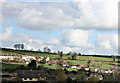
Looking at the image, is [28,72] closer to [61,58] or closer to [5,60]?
[5,60]

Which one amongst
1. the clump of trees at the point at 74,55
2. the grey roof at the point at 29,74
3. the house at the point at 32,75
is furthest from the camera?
the clump of trees at the point at 74,55

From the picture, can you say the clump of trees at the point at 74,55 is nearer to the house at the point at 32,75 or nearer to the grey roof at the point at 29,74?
the grey roof at the point at 29,74

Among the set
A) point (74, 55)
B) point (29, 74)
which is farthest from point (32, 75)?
point (74, 55)

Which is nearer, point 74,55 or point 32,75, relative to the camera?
point 32,75

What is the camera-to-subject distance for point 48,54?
5645 inches

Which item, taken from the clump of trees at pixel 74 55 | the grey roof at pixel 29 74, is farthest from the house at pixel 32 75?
the clump of trees at pixel 74 55

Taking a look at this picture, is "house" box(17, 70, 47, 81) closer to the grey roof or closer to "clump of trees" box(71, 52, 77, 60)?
the grey roof

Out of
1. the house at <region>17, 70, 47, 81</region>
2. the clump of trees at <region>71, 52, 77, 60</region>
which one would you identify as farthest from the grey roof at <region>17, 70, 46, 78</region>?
the clump of trees at <region>71, 52, 77, 60</region>

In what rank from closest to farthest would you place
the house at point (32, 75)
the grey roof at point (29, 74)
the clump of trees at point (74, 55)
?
the house at point (32, 75) → the grey roof at point (29, 74) → the clump of trees at point (74, 55)

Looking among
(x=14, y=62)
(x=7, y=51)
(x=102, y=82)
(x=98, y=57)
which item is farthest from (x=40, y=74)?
(x=98, y=57)

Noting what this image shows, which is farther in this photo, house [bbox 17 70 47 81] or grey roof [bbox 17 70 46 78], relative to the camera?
grey roof [bbox 17 70 46 78]

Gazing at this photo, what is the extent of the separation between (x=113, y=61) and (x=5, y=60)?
69.7 meters

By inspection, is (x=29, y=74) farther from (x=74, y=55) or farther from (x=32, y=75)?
(x=74, y=55)

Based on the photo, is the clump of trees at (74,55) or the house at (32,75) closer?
the house at (32,75)
